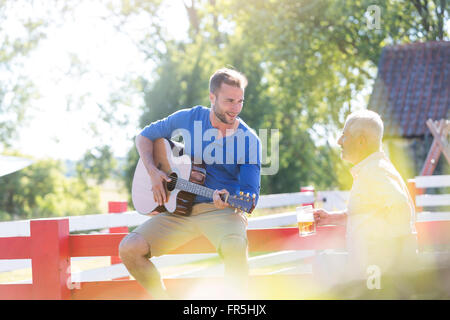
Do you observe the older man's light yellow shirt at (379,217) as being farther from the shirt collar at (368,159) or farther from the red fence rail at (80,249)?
the red fence rail at (80,249)

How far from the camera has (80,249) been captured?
444 cm

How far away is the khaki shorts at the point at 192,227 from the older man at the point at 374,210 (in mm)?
886

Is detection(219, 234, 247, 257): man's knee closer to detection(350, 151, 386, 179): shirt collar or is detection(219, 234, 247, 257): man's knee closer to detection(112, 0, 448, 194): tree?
detection(350, 151, 386, 179): shirt collar

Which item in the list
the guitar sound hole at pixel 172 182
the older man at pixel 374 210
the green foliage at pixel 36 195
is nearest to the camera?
the older man at pixel 374 210

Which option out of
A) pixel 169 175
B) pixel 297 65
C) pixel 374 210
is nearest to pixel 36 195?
pixel 297 65

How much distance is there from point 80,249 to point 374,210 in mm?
2021

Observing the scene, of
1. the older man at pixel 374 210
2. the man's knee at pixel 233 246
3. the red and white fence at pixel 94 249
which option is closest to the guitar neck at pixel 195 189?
the red and white fence at pixel 94 249

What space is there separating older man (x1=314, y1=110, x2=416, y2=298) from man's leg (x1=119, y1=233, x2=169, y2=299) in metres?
1.26

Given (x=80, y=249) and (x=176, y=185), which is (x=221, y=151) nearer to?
(x=176, y=185)

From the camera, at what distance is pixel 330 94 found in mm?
25078

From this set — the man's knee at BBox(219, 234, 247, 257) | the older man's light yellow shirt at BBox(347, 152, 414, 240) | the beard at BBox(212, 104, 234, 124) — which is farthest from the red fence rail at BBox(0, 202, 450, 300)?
the older man's light yellow shirt at BBox(347, 152, 414, 240)

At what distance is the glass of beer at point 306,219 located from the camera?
399 centimetres
